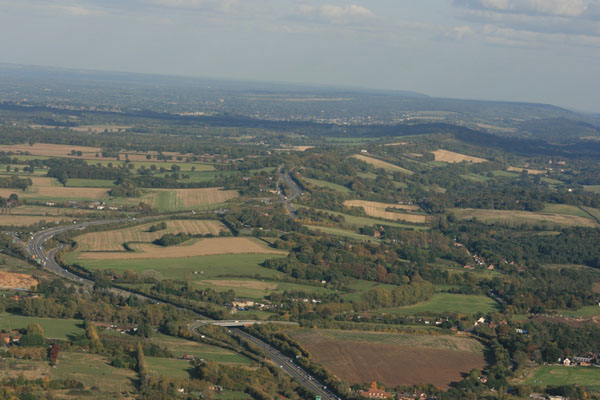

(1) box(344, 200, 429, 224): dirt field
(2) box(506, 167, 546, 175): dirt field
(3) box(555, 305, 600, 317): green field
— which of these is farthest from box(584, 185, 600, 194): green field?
(3) box(555, 305, 600, 317): green field

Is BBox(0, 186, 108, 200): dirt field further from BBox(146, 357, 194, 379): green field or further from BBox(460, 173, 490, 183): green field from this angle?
BBox(460, 173, 490, 183): green field

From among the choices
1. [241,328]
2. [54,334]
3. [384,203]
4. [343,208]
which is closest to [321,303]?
[241,328]

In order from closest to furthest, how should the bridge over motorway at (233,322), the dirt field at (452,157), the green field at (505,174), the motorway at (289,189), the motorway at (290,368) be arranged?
the motorway at (290,368) < the bridge over motorway at (233,322) < the motorway at (289,189) < the green field at (505,174) < the dirt field at (452,157)

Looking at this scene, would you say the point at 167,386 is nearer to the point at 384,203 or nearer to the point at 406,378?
the point at 406,378

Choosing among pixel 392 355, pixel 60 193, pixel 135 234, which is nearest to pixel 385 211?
pixel 135 234

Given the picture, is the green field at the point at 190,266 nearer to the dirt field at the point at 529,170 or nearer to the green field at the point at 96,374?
the green field at the point at 96,374

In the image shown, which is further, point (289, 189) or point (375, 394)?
point (289, 189)

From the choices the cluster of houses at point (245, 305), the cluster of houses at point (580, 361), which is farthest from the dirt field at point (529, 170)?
the cluster of houses at point (580, 361)

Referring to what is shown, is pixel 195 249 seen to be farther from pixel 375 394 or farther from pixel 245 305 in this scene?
pixel 375 394
